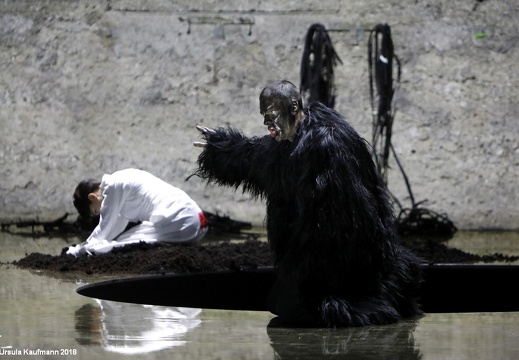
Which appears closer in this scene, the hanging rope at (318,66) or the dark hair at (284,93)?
the dark hair at (284,93)

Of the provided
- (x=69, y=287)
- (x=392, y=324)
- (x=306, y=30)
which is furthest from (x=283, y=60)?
(x=392, y=324)

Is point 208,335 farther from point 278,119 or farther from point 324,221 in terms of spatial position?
point 278,119

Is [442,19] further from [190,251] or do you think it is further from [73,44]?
[190,251]

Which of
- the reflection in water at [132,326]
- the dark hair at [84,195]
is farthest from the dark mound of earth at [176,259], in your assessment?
the reflection in water at [132,326]

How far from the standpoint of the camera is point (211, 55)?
1237 cm

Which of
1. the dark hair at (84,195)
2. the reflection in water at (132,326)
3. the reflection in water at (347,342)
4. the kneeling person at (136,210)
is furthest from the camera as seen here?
the dark hair at (84,195)

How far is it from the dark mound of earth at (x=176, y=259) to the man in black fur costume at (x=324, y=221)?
5.75ft

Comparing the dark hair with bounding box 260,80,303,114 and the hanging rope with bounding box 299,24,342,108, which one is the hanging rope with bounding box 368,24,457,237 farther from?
the dark hair with bounding box 260,80,303,114

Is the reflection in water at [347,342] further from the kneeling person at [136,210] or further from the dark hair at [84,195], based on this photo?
the dark hair at [84,195]

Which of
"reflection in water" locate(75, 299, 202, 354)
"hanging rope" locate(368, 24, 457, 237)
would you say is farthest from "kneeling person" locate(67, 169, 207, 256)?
"reflection in water" locate(75, 299, 202, 354)

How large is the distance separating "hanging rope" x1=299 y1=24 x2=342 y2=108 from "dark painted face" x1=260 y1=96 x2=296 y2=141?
5.16 m

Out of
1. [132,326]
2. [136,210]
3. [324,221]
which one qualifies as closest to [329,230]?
[324,221]

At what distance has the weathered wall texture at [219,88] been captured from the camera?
12008 millimetres

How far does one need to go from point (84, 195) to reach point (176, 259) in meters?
1.56
